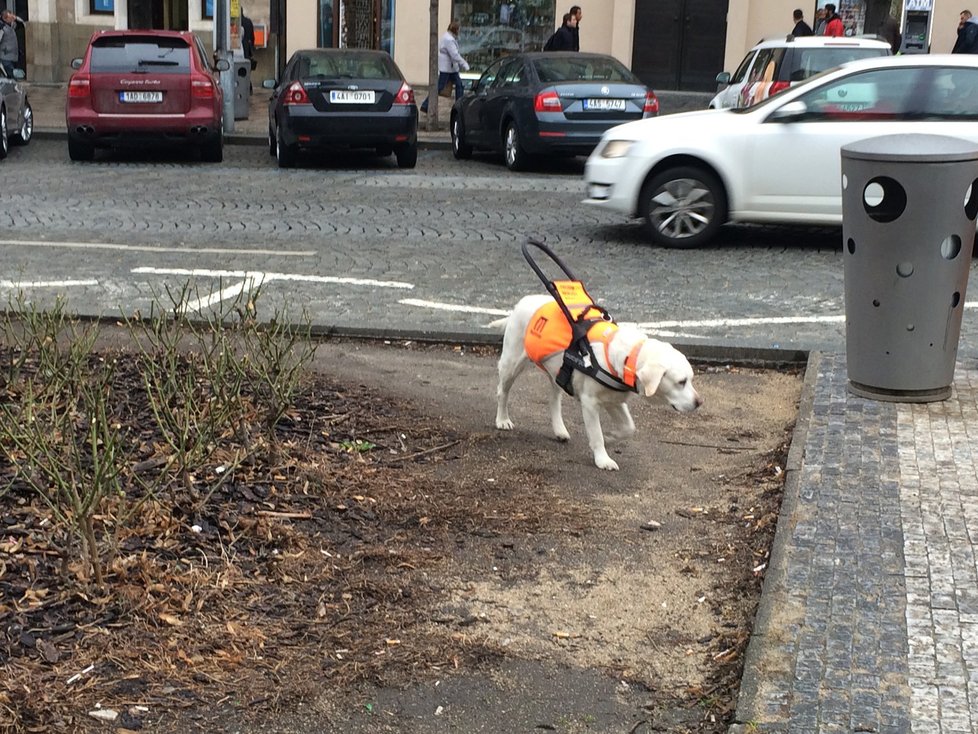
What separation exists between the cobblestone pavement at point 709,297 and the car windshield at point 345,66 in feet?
3.91

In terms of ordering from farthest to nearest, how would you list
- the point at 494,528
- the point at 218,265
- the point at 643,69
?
the point at 643,69 < the point at 218,265 < the point at 494,528

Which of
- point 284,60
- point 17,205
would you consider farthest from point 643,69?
point 17,205

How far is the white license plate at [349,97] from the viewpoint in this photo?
59.8 ft

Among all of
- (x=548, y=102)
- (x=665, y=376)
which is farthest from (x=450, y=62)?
(x=665, y=376)

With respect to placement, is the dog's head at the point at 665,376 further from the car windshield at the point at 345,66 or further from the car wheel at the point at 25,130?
the car wheel at the point at 25,130

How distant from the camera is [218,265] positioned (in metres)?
11.1

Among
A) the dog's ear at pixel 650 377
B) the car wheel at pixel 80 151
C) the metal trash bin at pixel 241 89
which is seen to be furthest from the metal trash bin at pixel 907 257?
the metal trash bin at pixel 241 89

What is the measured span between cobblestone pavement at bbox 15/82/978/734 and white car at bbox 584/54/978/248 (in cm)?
38

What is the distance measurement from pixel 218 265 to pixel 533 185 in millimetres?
6566

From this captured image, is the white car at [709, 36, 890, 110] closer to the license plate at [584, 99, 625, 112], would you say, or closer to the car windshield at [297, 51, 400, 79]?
the license plate at [584, 99, 625, 112]

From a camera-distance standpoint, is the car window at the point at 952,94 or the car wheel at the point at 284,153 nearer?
the car window at the point at 952,94

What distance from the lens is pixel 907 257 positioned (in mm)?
7059

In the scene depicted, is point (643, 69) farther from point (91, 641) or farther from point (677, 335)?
point (91, 641)

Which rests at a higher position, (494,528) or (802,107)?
(802,107)
